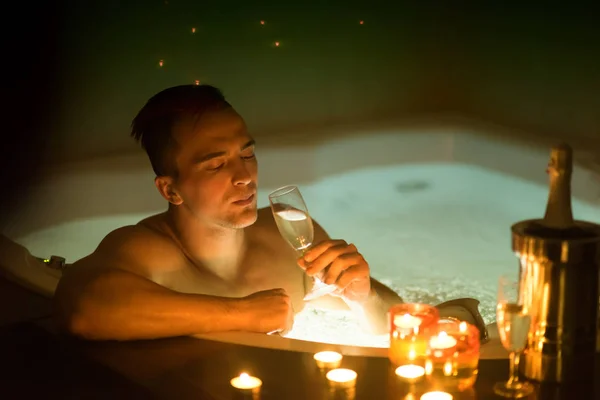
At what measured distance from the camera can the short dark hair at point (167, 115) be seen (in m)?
2.07

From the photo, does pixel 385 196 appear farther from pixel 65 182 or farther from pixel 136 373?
pixel 136 373

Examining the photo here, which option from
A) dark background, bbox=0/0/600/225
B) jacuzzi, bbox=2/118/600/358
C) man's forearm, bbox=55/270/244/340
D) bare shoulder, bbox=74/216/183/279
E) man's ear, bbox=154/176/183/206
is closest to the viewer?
man's forearm, bbox=55/270/244/340

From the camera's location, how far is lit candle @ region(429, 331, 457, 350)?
159 cm

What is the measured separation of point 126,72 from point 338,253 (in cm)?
296

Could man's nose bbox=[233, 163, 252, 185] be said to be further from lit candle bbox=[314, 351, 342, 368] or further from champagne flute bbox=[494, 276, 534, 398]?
champagne flute bbox=[494, 276, 534, 398]

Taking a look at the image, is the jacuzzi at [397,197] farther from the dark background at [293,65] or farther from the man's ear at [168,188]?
the man's ear at [168,188]

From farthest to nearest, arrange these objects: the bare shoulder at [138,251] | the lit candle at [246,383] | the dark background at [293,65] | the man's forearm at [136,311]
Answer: the dark background at [293,65] < the bare shoulder at [138,251] < the man's forearm at [136,311] < the lit candle at [246,383]

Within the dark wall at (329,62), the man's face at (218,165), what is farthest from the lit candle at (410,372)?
the dark wall at (329,62)

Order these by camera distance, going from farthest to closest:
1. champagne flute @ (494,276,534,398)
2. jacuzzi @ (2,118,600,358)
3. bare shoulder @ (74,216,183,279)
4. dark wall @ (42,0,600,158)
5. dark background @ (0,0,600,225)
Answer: dark wall @ (42,0,600,158) < dark background @ (0,0,600,225) < jacuzzi @ (2,118,600,358) < bare shoulder @ (74,216,183,279) < champagne flute @ (494,276,534,398)

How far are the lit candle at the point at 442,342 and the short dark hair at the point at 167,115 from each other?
2.55ft

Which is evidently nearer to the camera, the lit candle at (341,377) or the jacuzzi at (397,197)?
the lit candle at (341,377)

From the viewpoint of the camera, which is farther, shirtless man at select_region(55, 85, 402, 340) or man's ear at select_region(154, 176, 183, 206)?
man's ear at select_region(154, 176, 183, 206)

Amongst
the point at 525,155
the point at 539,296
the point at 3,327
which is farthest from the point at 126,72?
the point at 539,296

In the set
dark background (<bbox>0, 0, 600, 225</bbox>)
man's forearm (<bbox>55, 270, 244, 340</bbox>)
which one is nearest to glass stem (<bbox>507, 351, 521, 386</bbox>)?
man's forearm (<bbox>55, 270, 244, 340</bbox>)
